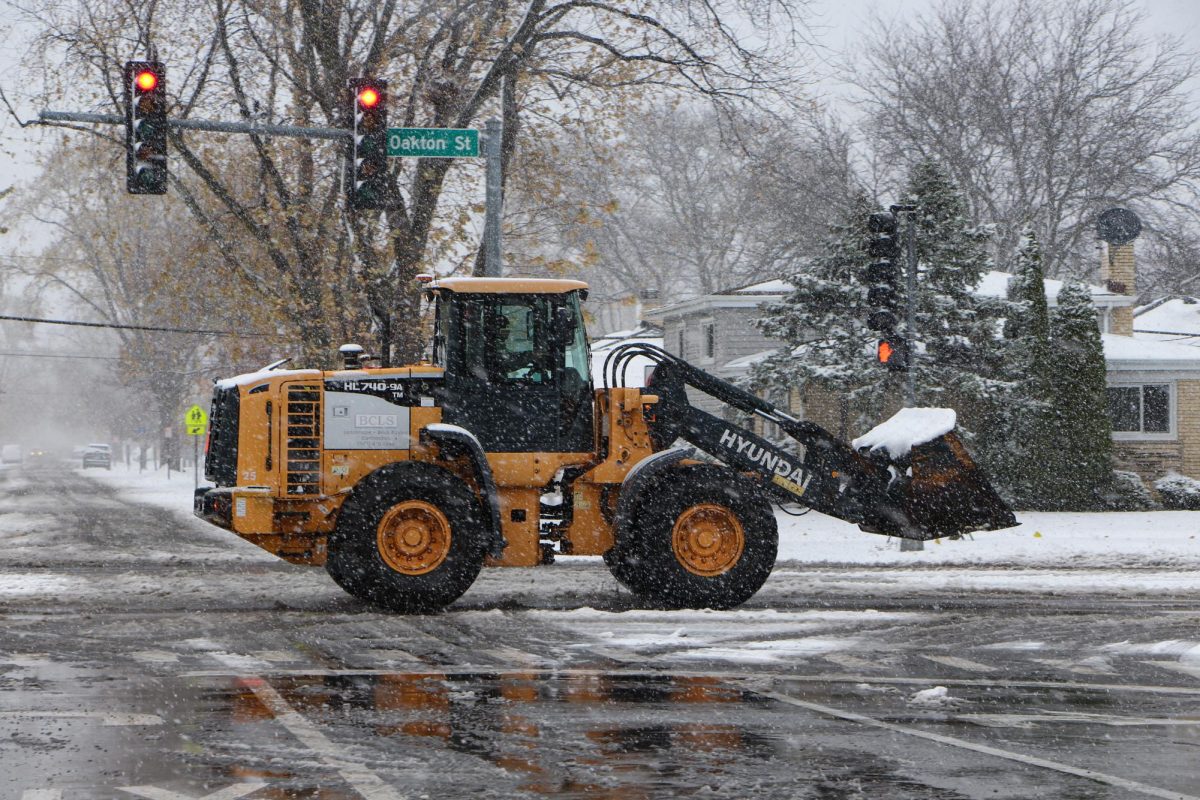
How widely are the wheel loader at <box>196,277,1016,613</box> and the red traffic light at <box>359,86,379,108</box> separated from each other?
389 centimetres

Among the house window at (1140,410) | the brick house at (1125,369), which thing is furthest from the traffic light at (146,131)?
the house window at (1140,410)

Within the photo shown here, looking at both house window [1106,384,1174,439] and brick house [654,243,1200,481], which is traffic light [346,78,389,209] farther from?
house window [1106,384,1174,439]

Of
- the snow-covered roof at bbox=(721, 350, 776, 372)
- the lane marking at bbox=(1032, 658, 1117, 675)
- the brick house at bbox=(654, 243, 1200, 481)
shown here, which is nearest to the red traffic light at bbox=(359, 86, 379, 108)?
the lane marking at bbox=(1032, 658, 1117, 675)

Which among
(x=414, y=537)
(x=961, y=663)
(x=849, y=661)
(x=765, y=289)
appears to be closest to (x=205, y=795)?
(x=849, y=661)

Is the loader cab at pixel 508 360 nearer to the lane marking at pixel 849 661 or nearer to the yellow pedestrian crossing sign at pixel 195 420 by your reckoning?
the lane marking at pixel 849 661

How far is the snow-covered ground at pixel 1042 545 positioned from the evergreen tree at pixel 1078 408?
4.59ft

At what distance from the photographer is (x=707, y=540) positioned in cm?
1357

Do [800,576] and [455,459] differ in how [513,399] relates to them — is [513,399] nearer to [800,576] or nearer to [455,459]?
[455,459]

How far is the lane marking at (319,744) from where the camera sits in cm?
644

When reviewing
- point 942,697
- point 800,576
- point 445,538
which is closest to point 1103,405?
point 800,576

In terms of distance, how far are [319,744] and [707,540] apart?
6.59 meters

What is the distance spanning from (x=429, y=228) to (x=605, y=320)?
6986 centimetres

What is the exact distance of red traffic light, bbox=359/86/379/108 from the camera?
16.9 m

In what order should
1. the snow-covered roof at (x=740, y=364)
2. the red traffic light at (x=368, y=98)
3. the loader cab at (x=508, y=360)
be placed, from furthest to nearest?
1. the snow-covered roof at (x=740, y=364)
2. the red traffic light at (x=368, y=98)
3. the loader cab at (x=508, y=360)
